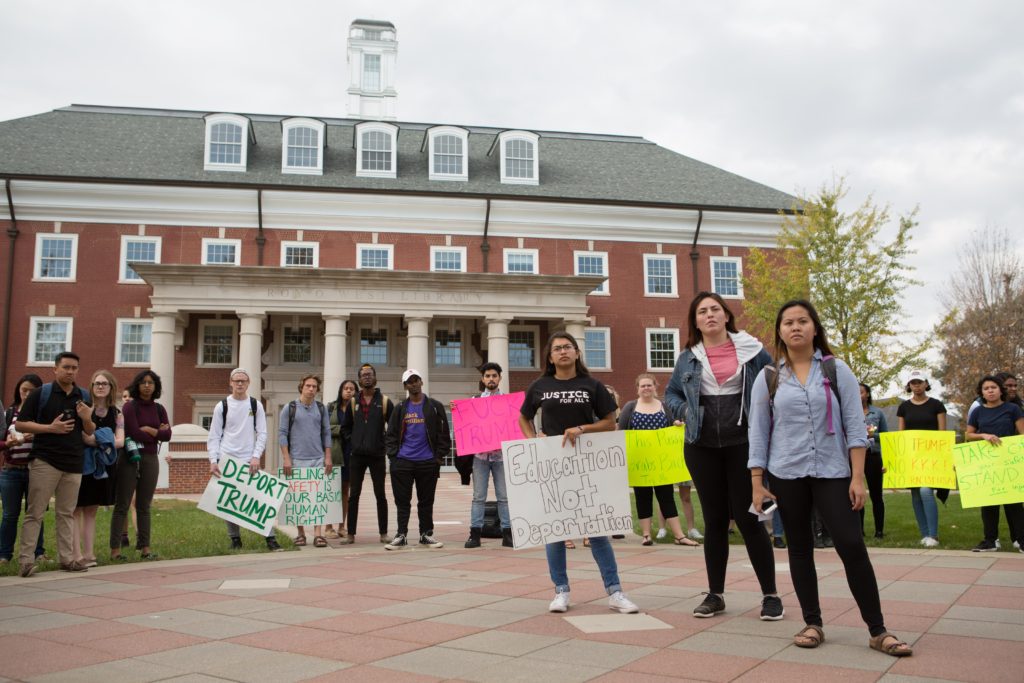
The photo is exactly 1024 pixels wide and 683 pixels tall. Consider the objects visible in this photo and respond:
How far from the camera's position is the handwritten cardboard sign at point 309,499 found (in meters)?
10.3

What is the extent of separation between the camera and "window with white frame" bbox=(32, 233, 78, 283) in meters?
28.2

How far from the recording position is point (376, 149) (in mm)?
32375

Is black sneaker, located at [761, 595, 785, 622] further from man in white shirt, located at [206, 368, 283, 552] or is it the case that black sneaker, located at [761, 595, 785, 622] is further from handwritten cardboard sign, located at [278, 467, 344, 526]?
handwritten cardboard sign, located at [278, 467, 344, 526]

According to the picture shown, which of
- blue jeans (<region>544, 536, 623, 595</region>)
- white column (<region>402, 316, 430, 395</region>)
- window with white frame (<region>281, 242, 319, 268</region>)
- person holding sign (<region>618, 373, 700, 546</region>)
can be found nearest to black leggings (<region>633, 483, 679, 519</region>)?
person holding sign (<region>618, 373, 700, 546</region>)

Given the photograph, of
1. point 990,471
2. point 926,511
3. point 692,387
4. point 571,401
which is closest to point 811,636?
point 692,387

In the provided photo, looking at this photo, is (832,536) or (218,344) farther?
(218,344)

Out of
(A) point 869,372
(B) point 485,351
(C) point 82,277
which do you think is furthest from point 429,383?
(A) point 869,372

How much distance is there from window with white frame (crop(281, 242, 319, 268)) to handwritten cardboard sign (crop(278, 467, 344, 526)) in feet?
67.5

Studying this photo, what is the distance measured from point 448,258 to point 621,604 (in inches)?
1021

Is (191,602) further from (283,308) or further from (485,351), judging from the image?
(485,351)

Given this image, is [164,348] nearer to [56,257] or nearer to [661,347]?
[56,257]

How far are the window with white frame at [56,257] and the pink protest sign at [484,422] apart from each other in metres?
24.1

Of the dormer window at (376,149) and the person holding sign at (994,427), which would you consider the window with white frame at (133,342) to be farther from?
the person holding sign at (994,427)

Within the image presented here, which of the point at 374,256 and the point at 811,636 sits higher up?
the point at 374,256
